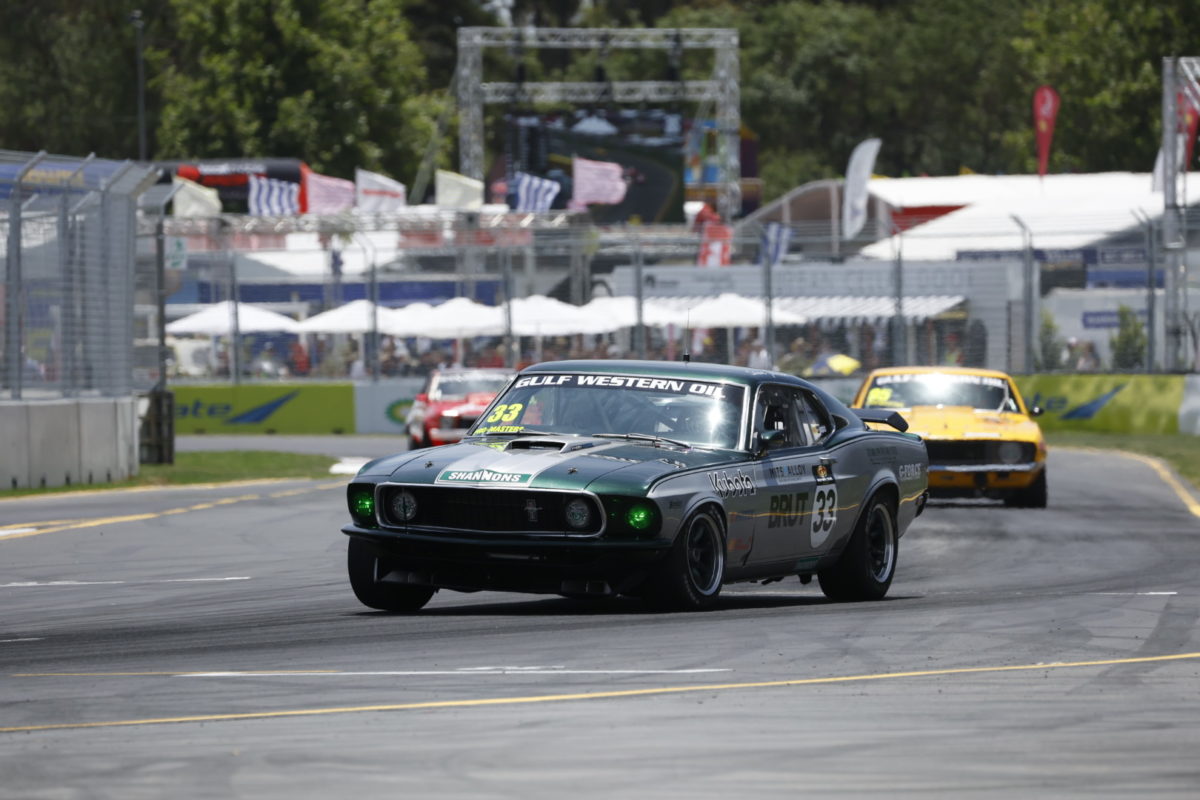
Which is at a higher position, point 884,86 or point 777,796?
point 884,86

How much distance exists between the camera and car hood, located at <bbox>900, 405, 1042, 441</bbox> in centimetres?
1936

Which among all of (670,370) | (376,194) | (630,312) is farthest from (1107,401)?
(376,194)

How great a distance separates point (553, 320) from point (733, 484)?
26837mm

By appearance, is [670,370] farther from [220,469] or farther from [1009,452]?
[220,469]

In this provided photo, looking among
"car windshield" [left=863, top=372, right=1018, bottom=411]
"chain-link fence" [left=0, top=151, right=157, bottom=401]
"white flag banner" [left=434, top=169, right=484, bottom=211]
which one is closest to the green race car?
"car windshield" [left=863, top=372, right=1018, bottom=411]

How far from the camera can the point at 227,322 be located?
37719 mm

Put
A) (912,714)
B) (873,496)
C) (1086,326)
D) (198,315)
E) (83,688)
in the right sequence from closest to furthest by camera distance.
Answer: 1. (912,714)
2. (83,688)
3. (873,496)
4. (1086,326)
5. (198,315)

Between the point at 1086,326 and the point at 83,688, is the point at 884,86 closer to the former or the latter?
the point at 1086,326

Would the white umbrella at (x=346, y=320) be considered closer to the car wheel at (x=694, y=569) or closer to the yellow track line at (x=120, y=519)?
the yellow track line at (x=120, y=519)

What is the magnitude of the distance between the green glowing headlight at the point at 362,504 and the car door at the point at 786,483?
1967 mm

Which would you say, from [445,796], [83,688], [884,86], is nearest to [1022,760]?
[445,796]

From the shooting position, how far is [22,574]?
12.9 metres

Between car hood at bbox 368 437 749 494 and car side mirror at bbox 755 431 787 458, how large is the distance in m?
0.23

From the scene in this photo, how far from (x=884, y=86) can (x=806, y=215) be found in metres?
19.3
